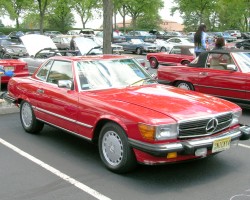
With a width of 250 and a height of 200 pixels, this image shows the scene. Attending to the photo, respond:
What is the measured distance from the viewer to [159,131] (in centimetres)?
420

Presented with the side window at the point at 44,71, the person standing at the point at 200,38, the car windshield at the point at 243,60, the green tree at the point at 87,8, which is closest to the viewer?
the side window at the point at 44,71

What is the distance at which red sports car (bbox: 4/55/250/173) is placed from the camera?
4.26 metres

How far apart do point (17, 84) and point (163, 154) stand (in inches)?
147

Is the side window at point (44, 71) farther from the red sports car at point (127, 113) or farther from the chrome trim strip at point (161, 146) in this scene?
the chrome trim strip at point (161, 146)

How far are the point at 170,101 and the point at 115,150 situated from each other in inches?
36.4

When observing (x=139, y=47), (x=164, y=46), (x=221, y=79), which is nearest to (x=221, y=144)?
(x=221, y=79)

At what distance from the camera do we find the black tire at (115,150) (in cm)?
448

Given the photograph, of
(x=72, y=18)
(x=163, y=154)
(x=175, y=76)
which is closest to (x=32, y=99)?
(x=163, y=154)

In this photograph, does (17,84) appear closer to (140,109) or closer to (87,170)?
(87,170)

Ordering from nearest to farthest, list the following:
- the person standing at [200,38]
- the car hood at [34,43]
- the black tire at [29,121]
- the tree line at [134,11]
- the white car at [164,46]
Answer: the black tire at [29,121], the car hood at [34,43], the person standing at [200,38], the white car at [164,46], the tree line at [134,11]

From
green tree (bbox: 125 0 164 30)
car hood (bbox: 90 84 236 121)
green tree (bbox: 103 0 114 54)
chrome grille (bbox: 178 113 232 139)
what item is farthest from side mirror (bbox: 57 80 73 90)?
green tree (bbox: 125 0 164 30)

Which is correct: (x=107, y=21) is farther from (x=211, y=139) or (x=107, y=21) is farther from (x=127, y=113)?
(x=211, y=139)

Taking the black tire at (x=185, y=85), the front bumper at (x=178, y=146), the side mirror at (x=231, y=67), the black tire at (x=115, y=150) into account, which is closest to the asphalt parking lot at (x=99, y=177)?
the black tire at (x=115, y=150)

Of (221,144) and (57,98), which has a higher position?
(57,98)
